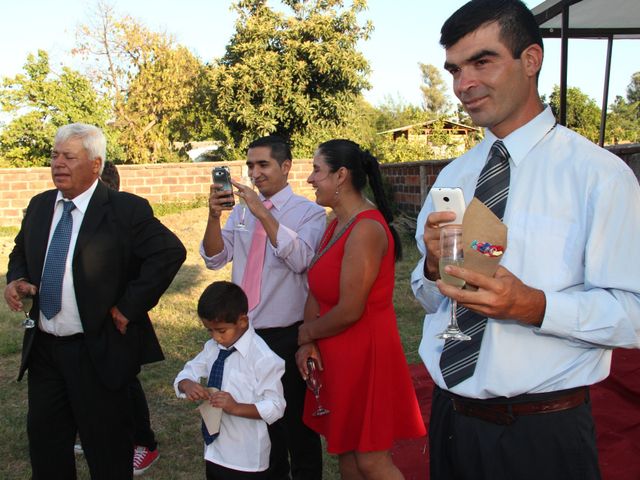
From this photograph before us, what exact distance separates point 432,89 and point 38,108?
6945 cm

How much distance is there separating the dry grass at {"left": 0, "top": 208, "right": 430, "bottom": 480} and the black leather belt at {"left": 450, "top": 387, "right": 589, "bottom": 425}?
268 centimetres

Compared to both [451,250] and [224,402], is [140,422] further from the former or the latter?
[451,250]

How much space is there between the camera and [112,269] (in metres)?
3.54

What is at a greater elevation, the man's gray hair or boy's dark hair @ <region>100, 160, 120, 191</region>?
the man's gray hair

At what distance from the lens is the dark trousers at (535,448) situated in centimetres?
180

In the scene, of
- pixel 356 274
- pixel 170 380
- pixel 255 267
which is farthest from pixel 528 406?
pixel 170 380

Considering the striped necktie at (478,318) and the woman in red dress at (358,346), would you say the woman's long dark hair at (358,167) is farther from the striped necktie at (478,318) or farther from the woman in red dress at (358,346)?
the striped necktie at (478,318)

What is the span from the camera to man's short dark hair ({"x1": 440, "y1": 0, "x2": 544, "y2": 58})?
184 cm

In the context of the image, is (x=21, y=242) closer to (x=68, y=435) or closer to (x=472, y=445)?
(x=68, y=435)

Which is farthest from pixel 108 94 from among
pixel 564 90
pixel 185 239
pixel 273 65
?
pixel 564 90

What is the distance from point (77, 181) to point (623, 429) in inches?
148

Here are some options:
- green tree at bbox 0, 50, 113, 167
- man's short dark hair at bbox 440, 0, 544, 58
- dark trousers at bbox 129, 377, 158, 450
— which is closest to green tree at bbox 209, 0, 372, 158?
green tree at bbox 0, 50, 113, 167

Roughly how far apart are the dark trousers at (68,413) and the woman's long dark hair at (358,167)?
170 centimetres

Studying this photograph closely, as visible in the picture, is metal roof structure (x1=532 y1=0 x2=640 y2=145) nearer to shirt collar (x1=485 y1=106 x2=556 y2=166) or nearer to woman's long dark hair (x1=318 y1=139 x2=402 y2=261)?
woman's long dark hair (x1=318 y1=139 x2=402 y2=261)
